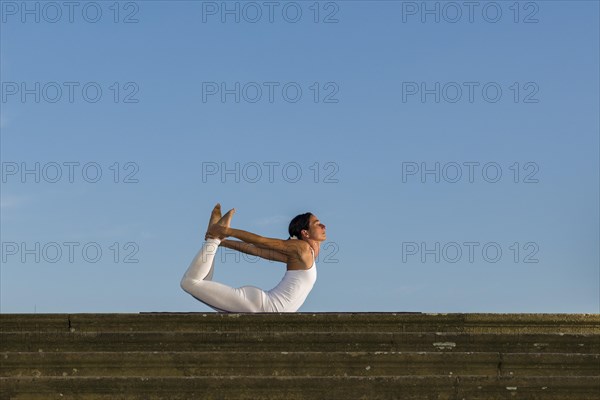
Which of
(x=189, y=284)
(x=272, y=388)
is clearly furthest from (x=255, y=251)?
(x=272, y=388)

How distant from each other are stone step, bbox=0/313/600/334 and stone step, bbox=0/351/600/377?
2.96 feet

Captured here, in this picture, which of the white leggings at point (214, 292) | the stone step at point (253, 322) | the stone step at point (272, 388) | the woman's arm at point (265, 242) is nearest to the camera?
the stone step at point (272, 388)

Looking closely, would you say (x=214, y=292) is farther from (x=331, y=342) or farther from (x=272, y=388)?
(x=272, y=388)

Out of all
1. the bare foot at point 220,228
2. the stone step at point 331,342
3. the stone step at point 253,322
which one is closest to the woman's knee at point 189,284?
the bare foot at point 220,228

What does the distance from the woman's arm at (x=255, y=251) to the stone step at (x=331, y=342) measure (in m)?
2.85

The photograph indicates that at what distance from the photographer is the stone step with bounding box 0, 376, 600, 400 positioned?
28.5ft

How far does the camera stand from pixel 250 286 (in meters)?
12.6

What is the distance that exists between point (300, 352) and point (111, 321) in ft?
6.76

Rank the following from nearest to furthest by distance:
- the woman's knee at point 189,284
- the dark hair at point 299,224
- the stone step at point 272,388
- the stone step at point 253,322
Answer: the stone step at point 272,388 → the stone step at point 253,322 → the woman's knee at point 189,284 → the dark hair at point 299,224

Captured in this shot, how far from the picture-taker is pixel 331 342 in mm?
9945

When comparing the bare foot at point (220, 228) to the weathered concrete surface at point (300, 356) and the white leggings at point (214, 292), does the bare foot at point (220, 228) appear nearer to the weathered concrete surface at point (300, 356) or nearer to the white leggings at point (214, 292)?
the white leggings at point (214, 292)

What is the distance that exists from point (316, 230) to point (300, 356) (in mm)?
3824

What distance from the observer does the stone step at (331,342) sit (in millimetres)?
9906

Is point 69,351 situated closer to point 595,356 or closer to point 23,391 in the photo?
point 23,391
